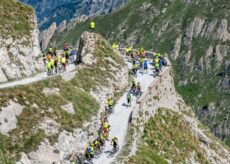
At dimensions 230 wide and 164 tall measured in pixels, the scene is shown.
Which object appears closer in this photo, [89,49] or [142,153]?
[142,153]

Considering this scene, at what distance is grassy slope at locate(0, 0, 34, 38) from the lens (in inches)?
2918

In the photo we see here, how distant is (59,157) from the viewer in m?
56.8

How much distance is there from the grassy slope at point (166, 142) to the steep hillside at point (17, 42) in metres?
19.0

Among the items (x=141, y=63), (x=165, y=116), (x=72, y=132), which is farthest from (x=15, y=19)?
(x=165, y=116)

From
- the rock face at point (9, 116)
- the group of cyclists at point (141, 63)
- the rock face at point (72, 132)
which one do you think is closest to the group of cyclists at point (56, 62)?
the rock face at point (72, 132)

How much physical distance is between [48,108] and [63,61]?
Answer: 1671cm

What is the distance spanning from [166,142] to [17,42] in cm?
2510

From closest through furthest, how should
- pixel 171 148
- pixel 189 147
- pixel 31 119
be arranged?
pixel 31 119 → pixel 171 148 → pixel 189 147

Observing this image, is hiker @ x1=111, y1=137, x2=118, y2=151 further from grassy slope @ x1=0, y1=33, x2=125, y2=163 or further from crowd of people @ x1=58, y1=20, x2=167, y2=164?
grassy slope @ x1=0, y1=33, x2=125, y2=163

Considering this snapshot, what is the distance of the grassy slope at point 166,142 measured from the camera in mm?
64188

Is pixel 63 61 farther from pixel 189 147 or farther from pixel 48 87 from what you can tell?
pixel 189 147

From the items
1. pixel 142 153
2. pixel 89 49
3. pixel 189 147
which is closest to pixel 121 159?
pixel 142 153

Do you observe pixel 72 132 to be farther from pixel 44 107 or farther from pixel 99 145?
pixel 44 107

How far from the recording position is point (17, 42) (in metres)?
73.3
